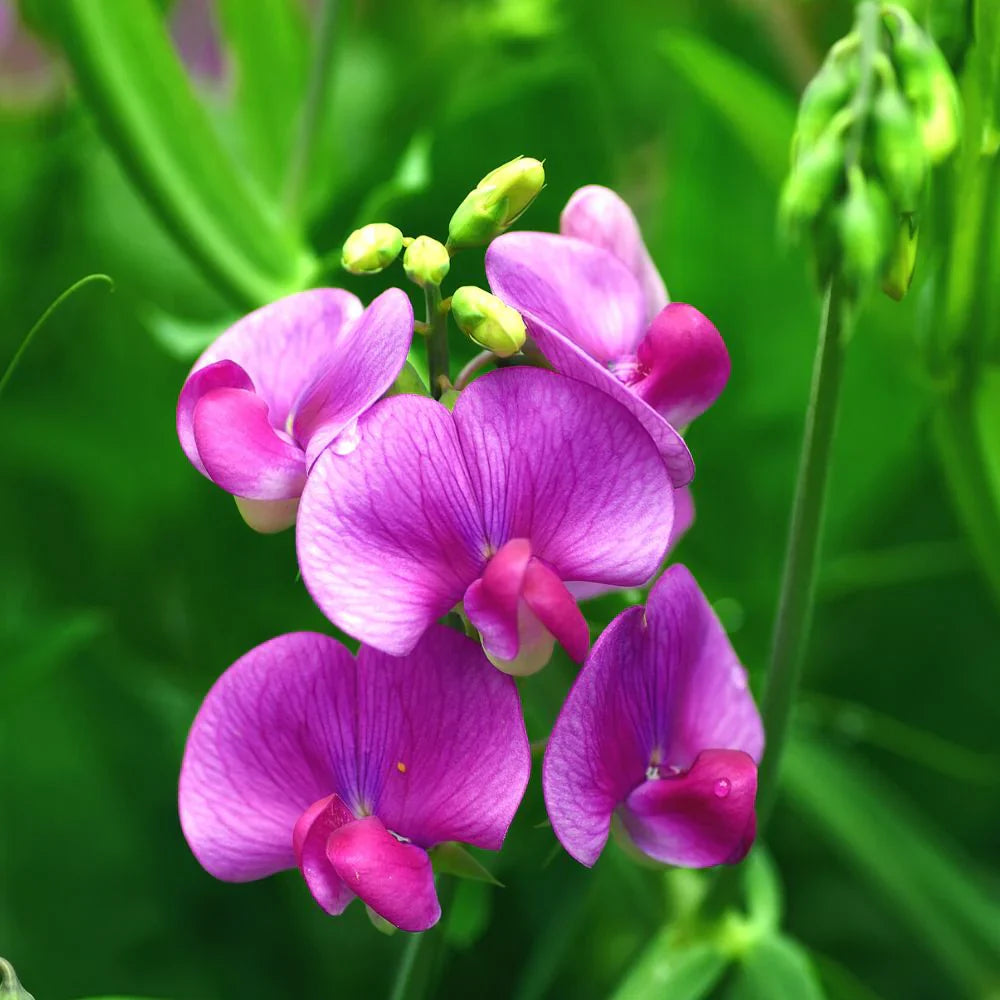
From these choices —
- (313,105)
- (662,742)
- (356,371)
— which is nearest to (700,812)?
(662,742)

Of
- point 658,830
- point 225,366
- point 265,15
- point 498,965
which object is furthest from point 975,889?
point 265,15

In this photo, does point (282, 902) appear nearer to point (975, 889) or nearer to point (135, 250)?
point (975, 889)

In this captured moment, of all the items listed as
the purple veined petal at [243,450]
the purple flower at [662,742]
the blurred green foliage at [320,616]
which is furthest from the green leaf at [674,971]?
the purple veined petal at [243,450]

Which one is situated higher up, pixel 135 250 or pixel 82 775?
pixel 135 250

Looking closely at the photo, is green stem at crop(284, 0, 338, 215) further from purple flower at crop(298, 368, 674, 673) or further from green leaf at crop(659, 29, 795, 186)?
purple flower at crop(298, 368, 674, 673)

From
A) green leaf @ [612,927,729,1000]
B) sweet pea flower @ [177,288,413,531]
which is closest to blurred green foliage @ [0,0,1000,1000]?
green leaf @ [612,927,729,1000]

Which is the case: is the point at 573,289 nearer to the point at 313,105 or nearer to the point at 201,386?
the point at 201,386

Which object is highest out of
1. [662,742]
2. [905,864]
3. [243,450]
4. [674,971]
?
[243,450]
